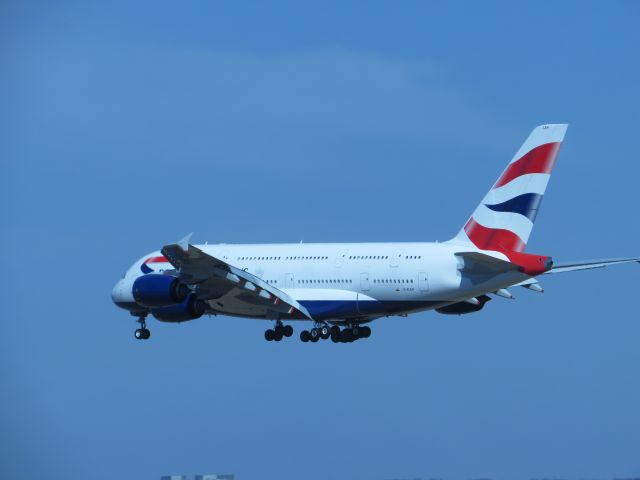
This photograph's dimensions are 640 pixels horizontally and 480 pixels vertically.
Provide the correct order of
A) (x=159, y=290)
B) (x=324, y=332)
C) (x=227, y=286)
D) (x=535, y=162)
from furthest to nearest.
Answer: (x=324, y=332) < (x=227, y=286) < (x=159, y=290) < (x=535, y=162)

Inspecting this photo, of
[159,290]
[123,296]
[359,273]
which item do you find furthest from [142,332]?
[359,273]

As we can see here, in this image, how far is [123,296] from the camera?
3063 inches

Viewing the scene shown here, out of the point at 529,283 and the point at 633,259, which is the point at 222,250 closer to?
the point at 529,283

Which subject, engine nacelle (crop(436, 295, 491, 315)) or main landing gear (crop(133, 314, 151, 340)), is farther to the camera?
main landing gear (crop(133, 314, 151, 340))

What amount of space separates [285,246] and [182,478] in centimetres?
1389

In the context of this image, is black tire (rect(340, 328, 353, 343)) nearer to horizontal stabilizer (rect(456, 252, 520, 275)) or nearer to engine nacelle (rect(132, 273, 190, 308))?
engine nacelle (rect(132, 273, 190, 308))

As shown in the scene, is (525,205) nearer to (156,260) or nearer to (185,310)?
(185,310)

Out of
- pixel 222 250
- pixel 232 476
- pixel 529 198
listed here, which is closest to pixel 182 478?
pixel 232 476

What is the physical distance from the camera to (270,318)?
75.6 meters

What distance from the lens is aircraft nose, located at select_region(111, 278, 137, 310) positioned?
77625mm

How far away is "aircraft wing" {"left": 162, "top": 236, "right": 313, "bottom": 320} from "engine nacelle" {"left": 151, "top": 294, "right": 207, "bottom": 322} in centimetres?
44

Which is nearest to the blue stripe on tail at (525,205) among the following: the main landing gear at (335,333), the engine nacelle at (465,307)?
the engine nacelle at (465,307)

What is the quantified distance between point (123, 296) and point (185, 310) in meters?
5.31

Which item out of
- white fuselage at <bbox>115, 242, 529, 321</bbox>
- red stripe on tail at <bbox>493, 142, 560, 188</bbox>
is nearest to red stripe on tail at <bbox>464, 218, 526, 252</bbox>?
white fuselage at <bbox>115, 242, 529, 321</bbox>
